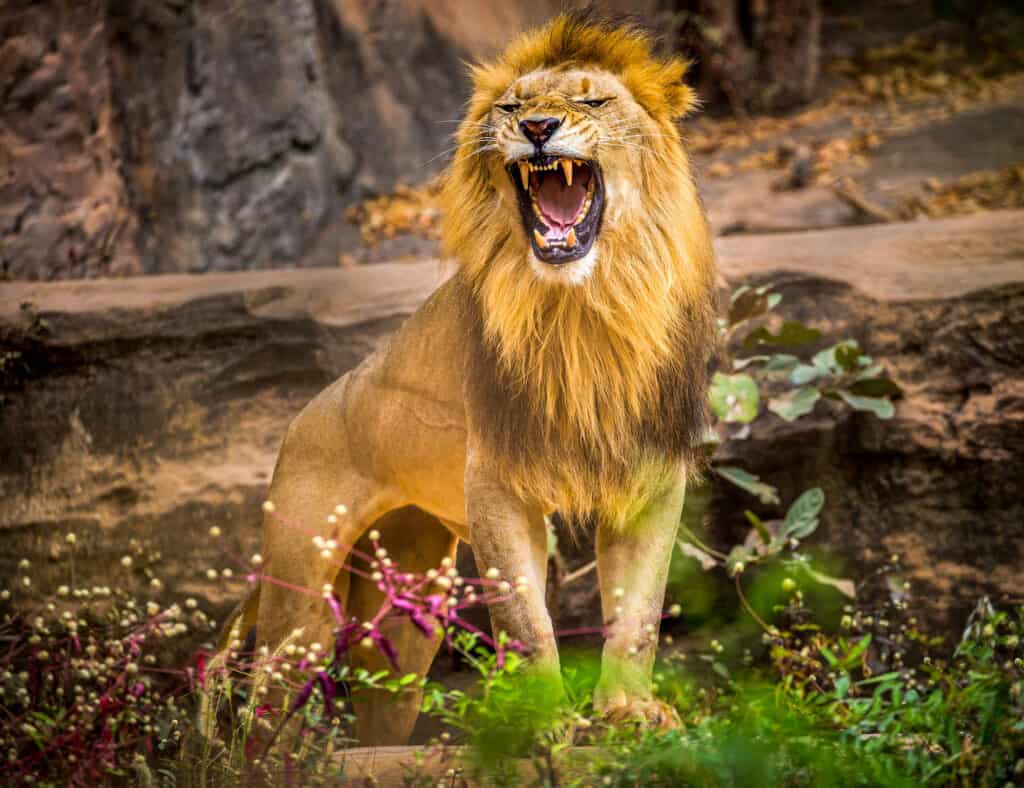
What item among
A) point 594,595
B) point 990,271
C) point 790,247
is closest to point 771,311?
point 790,247

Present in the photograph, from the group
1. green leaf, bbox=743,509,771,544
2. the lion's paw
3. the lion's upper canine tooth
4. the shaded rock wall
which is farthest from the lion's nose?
the shaded rock wall

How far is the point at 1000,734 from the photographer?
262 centimetres

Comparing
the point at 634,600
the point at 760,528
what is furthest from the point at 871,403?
the point at 634,600

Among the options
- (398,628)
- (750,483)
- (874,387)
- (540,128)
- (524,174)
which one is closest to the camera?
(540,128)

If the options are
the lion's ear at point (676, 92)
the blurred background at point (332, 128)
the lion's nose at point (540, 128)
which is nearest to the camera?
the lion's nose at point (540, 128)

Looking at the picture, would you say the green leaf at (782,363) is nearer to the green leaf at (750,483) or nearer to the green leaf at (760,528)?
the green leaf at (750,483)

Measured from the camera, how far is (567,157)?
10.5 ft

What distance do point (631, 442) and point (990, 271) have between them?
2348mm

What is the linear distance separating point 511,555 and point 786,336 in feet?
6.50

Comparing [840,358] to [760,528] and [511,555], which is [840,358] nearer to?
[760,528]

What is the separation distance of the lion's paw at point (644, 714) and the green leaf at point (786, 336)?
201cm

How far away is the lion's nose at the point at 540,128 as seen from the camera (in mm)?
3154

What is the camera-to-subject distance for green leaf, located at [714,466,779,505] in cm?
474

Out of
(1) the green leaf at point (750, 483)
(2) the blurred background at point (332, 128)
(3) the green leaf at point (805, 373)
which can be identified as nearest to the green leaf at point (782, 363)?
(3) the green leaf at point (805, 373)
